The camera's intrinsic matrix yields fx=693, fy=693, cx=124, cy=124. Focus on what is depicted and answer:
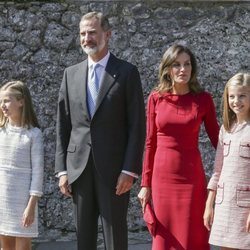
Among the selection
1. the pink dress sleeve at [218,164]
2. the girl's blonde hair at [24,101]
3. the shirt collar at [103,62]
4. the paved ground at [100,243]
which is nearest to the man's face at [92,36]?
the shirt collar at [103,62]

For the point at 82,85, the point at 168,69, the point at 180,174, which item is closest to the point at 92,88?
the point at 82,85

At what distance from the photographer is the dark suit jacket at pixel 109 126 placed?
411 cm

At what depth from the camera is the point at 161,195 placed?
4254mm

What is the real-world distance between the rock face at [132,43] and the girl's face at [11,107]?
1749 millimetres

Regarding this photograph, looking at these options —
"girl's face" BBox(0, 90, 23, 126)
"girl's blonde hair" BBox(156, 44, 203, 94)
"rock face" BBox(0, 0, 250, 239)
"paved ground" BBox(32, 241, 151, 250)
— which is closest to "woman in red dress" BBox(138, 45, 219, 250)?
"girl's blonde hair" BBox(156, 44, 203, 94)

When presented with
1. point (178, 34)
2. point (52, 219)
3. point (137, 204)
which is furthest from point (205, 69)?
point (52, 219)

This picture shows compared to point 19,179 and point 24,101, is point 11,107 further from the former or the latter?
point 19,179

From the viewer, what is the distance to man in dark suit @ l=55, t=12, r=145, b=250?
411cm

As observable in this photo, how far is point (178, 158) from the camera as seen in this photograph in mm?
4234

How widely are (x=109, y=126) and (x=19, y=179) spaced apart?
0.74m

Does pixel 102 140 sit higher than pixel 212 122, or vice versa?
pixel 212 122

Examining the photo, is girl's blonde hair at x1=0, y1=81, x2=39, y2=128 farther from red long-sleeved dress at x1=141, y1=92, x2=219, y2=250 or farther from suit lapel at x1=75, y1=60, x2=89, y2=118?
red long-sleeved dress at x1=141, y1=92, x2=219, y2=250

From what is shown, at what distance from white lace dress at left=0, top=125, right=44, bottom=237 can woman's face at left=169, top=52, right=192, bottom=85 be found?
968 mm

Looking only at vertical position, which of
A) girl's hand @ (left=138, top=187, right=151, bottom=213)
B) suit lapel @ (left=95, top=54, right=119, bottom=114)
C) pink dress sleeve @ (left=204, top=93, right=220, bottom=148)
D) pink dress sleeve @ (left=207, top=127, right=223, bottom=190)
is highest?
suit lapel @ (left=95, top=54, right=119, bottom=114)
